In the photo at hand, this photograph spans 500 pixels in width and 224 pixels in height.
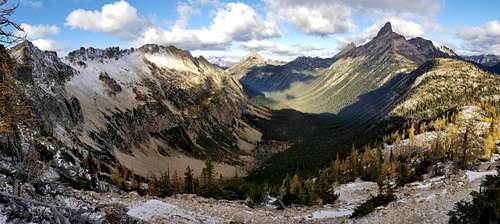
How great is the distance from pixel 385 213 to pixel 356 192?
42.5 m

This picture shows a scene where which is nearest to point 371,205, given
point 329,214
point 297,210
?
point 329,214

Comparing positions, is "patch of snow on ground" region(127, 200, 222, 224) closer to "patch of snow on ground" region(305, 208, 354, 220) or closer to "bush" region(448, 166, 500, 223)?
"patch of snow on ground" region(305, 208, 354, 220)

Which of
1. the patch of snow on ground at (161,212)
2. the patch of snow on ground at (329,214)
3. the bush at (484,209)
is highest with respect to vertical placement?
the bush at (484,209)

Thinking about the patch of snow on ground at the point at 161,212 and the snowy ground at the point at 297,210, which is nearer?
the patch of snow on ground at the point at 161,212

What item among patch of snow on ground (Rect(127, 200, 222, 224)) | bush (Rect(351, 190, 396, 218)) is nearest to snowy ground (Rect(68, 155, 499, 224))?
patch of snow on ground (Rect(127, 200, 222, 224))

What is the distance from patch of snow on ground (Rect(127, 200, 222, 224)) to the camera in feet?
130

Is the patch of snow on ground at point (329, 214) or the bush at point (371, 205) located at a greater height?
the bush at point (371, 205)

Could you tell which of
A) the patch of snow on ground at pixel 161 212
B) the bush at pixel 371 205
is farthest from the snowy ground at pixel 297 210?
the bush at pixel 371 205

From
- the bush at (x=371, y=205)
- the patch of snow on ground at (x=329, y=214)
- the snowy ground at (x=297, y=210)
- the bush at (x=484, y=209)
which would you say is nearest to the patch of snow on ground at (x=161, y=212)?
the snowy ground at (x=297, y=210)

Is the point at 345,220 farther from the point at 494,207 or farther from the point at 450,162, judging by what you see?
the point at 450,162

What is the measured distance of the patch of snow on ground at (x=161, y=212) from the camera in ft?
130

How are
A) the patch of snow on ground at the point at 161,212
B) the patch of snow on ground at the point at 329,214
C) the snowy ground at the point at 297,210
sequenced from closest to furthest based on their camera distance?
the patch of snow on ground at the point at 161,212 < the snowy ground at the point at 297,210 < the patch of snow on ground at the point at 329,214

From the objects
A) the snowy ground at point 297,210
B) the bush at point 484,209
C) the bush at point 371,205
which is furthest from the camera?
the bush at point 371,205

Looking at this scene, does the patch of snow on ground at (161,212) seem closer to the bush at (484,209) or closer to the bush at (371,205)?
the bush at (371,205)
